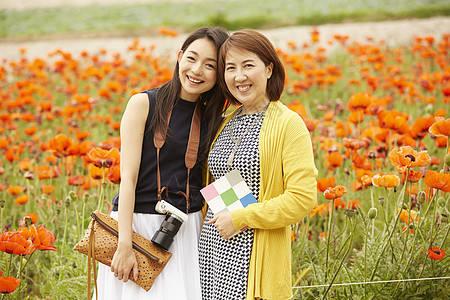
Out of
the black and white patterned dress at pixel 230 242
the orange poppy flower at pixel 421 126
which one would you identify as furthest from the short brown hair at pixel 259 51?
the orange poppy flower at pixel 421 126

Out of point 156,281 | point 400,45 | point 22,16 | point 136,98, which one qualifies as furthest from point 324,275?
point 22,16

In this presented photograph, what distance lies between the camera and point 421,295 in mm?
1914

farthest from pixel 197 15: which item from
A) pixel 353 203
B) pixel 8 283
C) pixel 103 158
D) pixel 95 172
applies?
pixel 8 283

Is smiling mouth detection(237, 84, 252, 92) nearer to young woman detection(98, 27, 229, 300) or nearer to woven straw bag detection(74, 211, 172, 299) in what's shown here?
young woman detection(98, 27, 229, 300)

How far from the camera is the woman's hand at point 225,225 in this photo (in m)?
1.52

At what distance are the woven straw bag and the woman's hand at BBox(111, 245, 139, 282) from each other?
26mm

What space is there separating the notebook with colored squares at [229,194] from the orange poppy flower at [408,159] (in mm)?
578

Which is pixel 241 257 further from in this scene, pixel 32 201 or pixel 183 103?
pixel 32 201

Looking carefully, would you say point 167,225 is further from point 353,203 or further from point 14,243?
point 353,203

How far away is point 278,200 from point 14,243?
0.92 metres

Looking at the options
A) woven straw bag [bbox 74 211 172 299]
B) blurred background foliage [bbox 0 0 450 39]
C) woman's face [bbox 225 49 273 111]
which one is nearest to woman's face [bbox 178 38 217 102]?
woman's face [bbox 225 49 273 111]

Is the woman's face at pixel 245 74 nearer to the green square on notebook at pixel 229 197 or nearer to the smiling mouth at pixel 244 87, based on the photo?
the smiling mouth at pixel 244 87

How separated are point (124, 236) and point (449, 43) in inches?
191

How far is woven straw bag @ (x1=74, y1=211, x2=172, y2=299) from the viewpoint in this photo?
1592 mm
